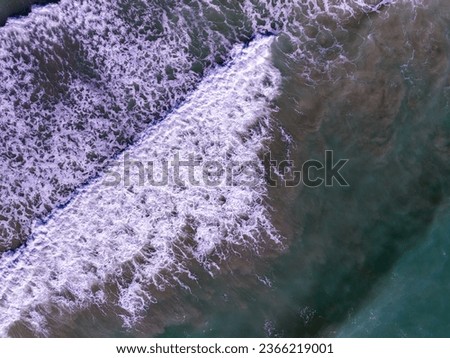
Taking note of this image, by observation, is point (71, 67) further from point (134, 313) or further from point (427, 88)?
point (427, 88)

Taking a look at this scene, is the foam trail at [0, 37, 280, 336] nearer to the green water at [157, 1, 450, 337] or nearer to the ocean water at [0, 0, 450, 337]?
the ocean water at [0, 0, 450, 337]

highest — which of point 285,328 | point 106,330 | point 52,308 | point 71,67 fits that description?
point 71,67

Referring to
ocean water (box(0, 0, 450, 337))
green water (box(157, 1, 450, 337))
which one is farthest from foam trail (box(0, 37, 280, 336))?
green water (box(157, 1, 450, 337))

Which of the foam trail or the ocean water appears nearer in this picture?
the ocean water

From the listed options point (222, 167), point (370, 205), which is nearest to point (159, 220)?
point (222, 167)

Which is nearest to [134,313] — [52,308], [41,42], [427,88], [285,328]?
[52,308]

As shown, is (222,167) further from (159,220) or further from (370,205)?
(370,205)
